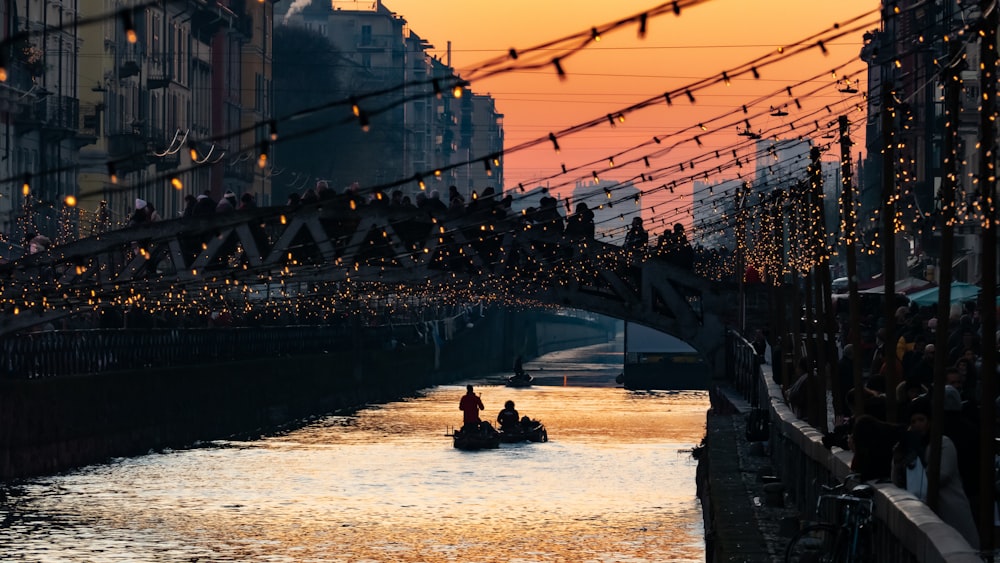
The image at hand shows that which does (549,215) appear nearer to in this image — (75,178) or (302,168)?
(75,178)

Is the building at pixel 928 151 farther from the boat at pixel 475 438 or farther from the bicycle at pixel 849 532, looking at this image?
the bicycle at pixel 849 532

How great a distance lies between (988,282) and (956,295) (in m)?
31.5

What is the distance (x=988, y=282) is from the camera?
16391 millimetres

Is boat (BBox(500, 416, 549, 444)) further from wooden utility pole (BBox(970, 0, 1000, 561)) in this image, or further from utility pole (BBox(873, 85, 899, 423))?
wooden utility pole (BBox(970, 0, 1000, 561))

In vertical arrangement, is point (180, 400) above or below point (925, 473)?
above

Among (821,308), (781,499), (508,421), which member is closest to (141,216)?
(508,421)

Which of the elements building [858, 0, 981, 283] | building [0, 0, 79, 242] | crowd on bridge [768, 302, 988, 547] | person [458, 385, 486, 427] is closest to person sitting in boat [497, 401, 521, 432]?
person [458, 385, 486, 427]

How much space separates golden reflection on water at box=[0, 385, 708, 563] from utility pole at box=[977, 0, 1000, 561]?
2150 centimetres

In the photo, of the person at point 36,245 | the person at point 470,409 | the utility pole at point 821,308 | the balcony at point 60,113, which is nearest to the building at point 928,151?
the person at point 470,409

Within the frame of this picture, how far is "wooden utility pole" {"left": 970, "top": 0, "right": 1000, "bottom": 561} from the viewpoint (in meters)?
15.2

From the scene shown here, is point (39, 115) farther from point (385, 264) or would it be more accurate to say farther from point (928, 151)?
point (928, 151)

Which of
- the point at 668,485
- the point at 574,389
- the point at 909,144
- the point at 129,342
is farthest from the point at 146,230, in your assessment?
the point at 574,389

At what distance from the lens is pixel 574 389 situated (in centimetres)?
11675

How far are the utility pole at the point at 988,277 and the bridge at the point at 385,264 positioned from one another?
37.1 m
